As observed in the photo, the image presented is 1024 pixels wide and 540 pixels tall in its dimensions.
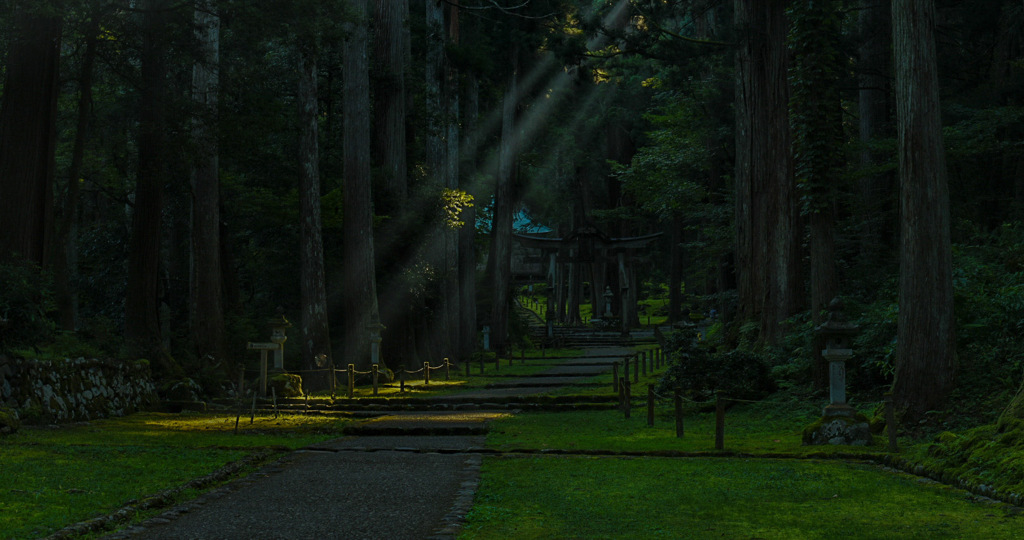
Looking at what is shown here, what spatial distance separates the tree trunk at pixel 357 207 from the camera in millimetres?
22094

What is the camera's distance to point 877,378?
49.8 ft

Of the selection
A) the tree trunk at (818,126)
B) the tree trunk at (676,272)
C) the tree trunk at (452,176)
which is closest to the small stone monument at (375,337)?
the tree trunk at (452,176)

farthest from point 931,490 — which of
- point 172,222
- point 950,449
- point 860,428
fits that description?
point 172,222

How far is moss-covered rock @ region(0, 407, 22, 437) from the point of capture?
1164 cm

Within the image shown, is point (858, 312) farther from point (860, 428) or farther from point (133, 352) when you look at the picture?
point (133, 352)

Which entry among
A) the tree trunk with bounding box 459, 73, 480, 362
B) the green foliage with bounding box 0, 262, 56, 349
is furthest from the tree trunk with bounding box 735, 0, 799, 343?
the tree trunk with bounding box 459, 73, 480, 362

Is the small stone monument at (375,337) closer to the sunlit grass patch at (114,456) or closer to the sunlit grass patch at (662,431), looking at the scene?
the sunlit grass patch at (114,456)

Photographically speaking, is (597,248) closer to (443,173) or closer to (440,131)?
(443,173)

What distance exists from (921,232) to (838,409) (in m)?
2.70

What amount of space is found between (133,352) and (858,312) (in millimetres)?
12912

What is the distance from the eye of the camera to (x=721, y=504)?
7914mm

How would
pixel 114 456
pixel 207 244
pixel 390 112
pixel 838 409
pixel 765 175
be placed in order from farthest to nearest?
1. pixel 390 112
2. pixel 207 244
3. pixel 765 175
4. pixel 838 409
5. pixel 114 456

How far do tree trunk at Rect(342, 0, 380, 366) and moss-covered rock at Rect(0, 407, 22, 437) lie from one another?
10476 millimetres

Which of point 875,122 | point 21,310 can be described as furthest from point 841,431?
point 875,122
